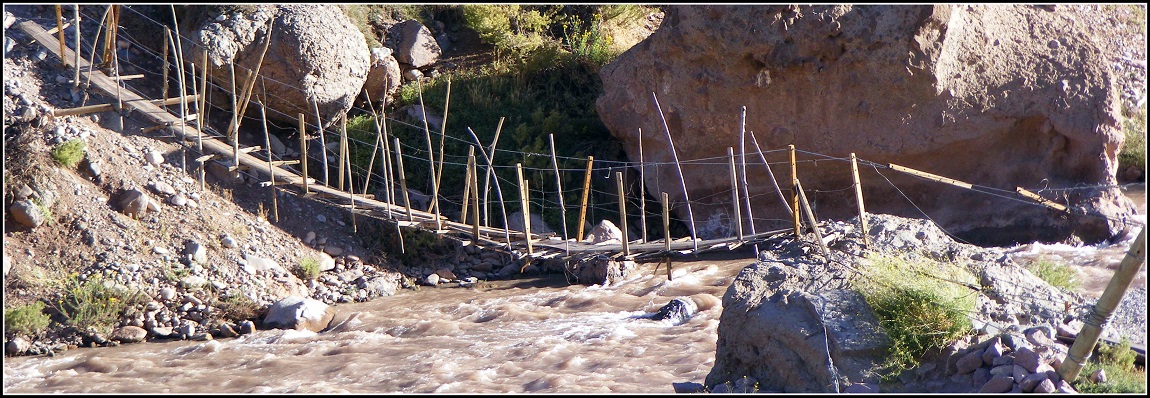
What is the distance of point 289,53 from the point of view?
884 centimetres

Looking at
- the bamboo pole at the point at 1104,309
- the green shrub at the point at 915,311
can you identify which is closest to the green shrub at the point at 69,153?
the green shrub at the point at 915,311

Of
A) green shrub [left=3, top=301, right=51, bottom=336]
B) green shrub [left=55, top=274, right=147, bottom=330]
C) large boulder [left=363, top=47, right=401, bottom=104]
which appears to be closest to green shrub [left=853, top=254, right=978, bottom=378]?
green shrub [left=55, top=274, right=147, bottom=330]

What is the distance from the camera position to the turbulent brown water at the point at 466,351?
5.61m

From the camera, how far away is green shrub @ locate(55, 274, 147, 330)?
6.61 meters

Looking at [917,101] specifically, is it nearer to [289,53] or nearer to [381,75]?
[381,75]

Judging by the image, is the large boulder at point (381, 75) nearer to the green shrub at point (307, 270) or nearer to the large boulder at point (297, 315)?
the green shrub at point (307, 270)

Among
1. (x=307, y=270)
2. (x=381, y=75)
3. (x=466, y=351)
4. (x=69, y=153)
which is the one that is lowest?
(x=466, y=351)

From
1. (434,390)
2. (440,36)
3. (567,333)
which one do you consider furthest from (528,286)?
(440,36)

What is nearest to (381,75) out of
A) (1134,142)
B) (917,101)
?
(917,101)

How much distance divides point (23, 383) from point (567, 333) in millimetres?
3642

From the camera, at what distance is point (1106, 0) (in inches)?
347

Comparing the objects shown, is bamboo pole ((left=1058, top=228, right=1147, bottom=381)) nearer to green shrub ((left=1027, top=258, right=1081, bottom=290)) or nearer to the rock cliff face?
green shrub ((left=1027, top=258, right=1081, bottom=290))

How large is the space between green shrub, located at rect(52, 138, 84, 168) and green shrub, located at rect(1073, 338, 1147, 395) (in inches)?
→ 289

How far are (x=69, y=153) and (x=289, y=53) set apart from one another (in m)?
2.26
